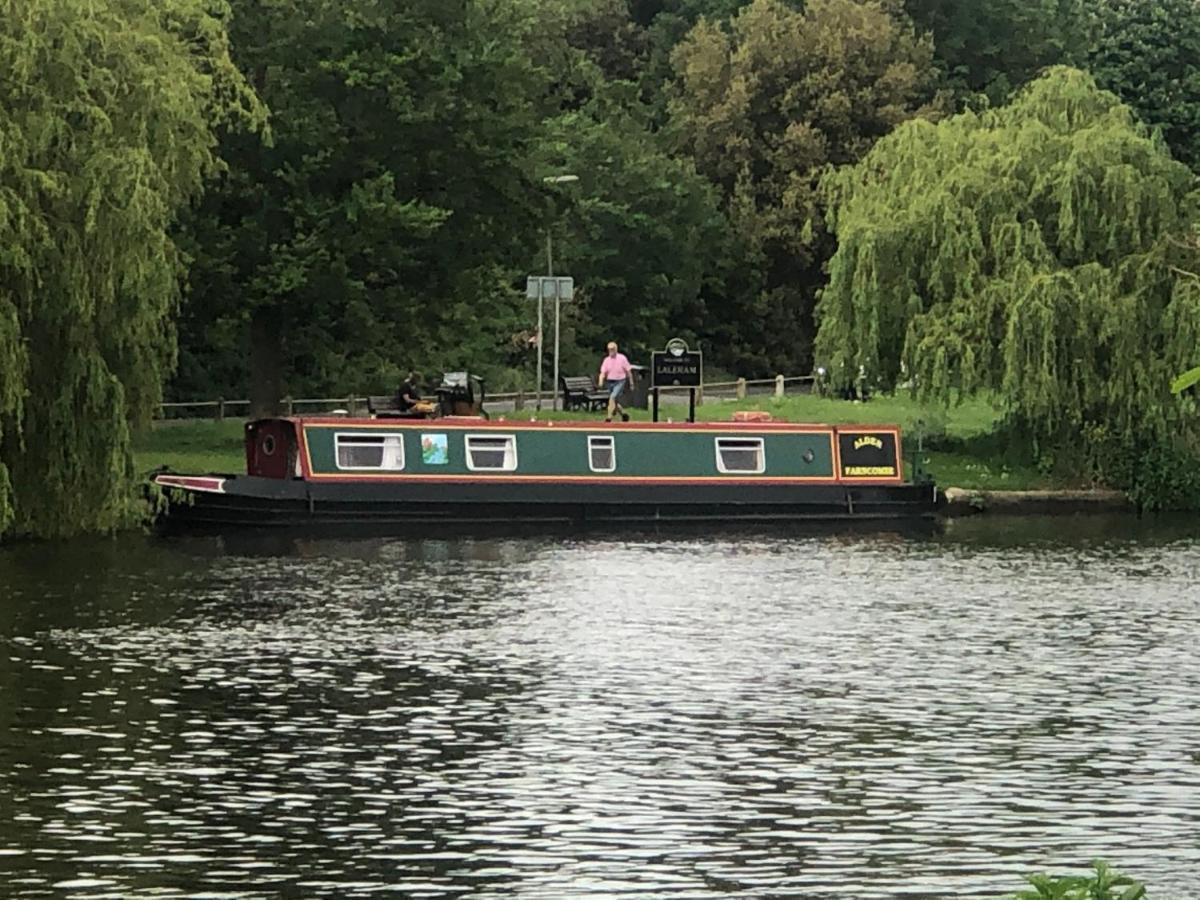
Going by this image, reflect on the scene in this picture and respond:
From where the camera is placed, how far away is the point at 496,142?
46312mm

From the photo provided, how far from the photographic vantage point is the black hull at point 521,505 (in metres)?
37.2

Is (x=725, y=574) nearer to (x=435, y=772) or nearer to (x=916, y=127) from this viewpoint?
(x=435, y=772)

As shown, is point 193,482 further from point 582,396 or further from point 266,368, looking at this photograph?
point 582,396

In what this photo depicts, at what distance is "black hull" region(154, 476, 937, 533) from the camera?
3716 centimetres

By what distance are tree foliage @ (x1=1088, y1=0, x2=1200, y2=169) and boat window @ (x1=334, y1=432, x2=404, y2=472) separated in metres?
43.6

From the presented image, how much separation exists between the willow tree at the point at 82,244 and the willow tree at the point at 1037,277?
16.8 meters

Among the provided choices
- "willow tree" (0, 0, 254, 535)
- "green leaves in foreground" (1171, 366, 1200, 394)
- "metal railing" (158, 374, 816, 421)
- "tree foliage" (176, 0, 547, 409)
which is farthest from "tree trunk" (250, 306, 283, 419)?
"green leaves in foreground" (1171, 366, 1200, 394)

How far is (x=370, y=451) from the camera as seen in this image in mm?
38688

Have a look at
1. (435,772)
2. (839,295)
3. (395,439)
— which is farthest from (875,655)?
(839,295)

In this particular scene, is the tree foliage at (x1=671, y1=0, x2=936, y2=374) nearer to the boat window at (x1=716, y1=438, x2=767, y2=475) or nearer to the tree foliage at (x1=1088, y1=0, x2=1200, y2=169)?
the tree foliage at (x1=1088, y1=0, x2=1200, y2=169)

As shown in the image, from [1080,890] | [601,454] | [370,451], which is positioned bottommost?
[1080,890]

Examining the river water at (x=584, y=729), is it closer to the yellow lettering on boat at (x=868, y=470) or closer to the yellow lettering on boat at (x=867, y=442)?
the yellow lettering on boat at (x=868, y=470)

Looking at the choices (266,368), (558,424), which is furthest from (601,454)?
(266,368)

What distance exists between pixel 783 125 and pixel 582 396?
67.6 feet
